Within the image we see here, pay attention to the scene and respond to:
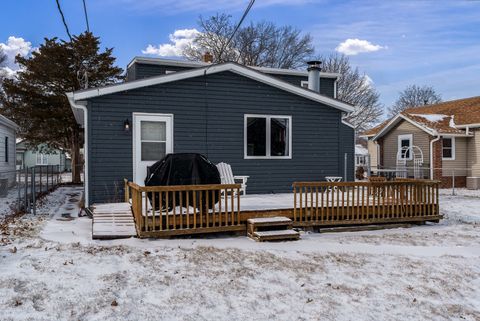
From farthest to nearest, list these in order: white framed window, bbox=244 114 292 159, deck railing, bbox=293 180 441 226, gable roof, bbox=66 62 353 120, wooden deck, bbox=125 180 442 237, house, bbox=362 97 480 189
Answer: house, bbox=362 97 480 189 < white framed window, bbox=244 114 292 159 < gable roof, bbox=66 62 353 120 < deck railing, bbox=293 180 441 226 < wooden deck, bbox=125 180 442 237

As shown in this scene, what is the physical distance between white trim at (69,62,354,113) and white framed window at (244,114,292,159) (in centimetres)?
82

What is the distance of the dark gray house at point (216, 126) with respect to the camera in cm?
914

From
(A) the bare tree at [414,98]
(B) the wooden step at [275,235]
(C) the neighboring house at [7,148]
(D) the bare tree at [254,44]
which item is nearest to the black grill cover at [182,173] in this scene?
(B) the wooden step at [275,235]

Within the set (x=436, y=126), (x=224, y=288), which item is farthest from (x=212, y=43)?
(x=224, y=288)

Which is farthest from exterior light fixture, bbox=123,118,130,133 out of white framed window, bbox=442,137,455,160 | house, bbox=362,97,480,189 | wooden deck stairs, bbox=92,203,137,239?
white framed window, bbox=442,137,455,160

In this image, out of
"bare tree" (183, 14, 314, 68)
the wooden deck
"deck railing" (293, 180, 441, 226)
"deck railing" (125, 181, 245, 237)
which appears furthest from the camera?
"bare tree" (183, 14, 314, 68)

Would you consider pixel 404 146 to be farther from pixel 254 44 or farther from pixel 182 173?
pixel 254 44

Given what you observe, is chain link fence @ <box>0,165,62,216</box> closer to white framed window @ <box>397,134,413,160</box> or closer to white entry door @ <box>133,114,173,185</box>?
white entry door @ <box>133,114,173,185</box>

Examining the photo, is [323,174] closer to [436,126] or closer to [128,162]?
[128,162]

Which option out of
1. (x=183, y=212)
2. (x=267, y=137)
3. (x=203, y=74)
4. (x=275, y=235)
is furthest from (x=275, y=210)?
(x=203, y=74)

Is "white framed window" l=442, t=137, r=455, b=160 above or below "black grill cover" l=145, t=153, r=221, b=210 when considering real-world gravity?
above

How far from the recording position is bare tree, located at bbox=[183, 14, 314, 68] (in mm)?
31984

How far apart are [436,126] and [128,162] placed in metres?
14.9

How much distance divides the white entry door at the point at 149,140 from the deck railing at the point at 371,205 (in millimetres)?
3463
